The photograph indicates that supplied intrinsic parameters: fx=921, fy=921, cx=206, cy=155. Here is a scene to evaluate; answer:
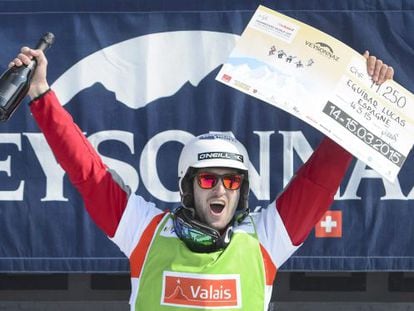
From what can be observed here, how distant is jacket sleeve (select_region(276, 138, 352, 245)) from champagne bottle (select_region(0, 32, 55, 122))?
896 mm

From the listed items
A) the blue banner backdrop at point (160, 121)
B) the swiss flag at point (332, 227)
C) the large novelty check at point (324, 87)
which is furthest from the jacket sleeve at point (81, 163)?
the swiss flag at point (332, 227)

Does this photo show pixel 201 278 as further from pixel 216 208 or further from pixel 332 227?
pixel 332 227

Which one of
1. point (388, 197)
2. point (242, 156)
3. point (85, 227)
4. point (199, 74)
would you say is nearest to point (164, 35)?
point (199, 74)

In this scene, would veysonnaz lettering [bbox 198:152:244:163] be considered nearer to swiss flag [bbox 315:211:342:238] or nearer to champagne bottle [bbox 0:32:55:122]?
champagne bottle [bbox 0:32:55:122]

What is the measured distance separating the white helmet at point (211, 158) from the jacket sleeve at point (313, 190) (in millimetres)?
164

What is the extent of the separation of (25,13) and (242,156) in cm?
218

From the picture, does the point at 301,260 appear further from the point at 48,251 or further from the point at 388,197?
the point at 48,251

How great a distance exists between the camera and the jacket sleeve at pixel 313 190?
2928 mm

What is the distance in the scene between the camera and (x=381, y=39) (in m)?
4.70

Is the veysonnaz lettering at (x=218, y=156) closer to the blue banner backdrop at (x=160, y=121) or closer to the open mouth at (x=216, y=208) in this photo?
the open mouth at (x=216, y=208)

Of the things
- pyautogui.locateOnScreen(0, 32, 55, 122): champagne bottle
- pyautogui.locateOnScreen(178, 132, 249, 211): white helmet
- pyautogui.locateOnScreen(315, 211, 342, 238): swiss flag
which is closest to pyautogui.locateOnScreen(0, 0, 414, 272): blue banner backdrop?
pyautogui.locateOnScreen(315, 211, 342, 238): swiss flag

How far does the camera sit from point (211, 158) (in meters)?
2.93

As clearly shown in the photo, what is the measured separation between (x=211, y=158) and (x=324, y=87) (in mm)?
423

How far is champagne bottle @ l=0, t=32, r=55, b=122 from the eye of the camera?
8.90ft
